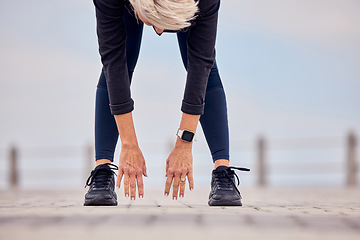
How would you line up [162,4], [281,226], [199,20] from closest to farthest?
[281,226], [162,4], [199,20]

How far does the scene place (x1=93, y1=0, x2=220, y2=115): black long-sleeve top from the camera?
2.72m

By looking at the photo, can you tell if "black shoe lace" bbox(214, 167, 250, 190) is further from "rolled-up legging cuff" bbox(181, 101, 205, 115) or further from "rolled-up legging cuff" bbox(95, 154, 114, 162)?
"rolled-up legging cuff" bbox(95, 154, 114, 162)

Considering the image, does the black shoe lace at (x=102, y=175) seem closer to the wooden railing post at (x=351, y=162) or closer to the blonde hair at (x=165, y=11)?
the blonde hair at (x=165, y=11)

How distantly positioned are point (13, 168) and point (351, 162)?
26.6ft

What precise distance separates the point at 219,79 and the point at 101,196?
3.23ft

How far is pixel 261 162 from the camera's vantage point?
12109 millimetres

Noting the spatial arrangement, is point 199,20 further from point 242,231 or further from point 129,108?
point 242,231

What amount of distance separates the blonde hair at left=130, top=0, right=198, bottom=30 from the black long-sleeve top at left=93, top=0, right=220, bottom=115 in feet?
0.93

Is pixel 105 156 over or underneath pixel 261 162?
over

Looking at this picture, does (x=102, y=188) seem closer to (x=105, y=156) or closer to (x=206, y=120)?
(x=105, y=156)

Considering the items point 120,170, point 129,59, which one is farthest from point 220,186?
point 129,59

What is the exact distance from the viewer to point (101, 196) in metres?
3.02

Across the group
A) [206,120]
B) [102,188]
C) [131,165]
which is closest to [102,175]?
[102,188]

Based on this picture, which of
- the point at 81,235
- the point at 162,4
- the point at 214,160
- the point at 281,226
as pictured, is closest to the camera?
the point at 81,235
